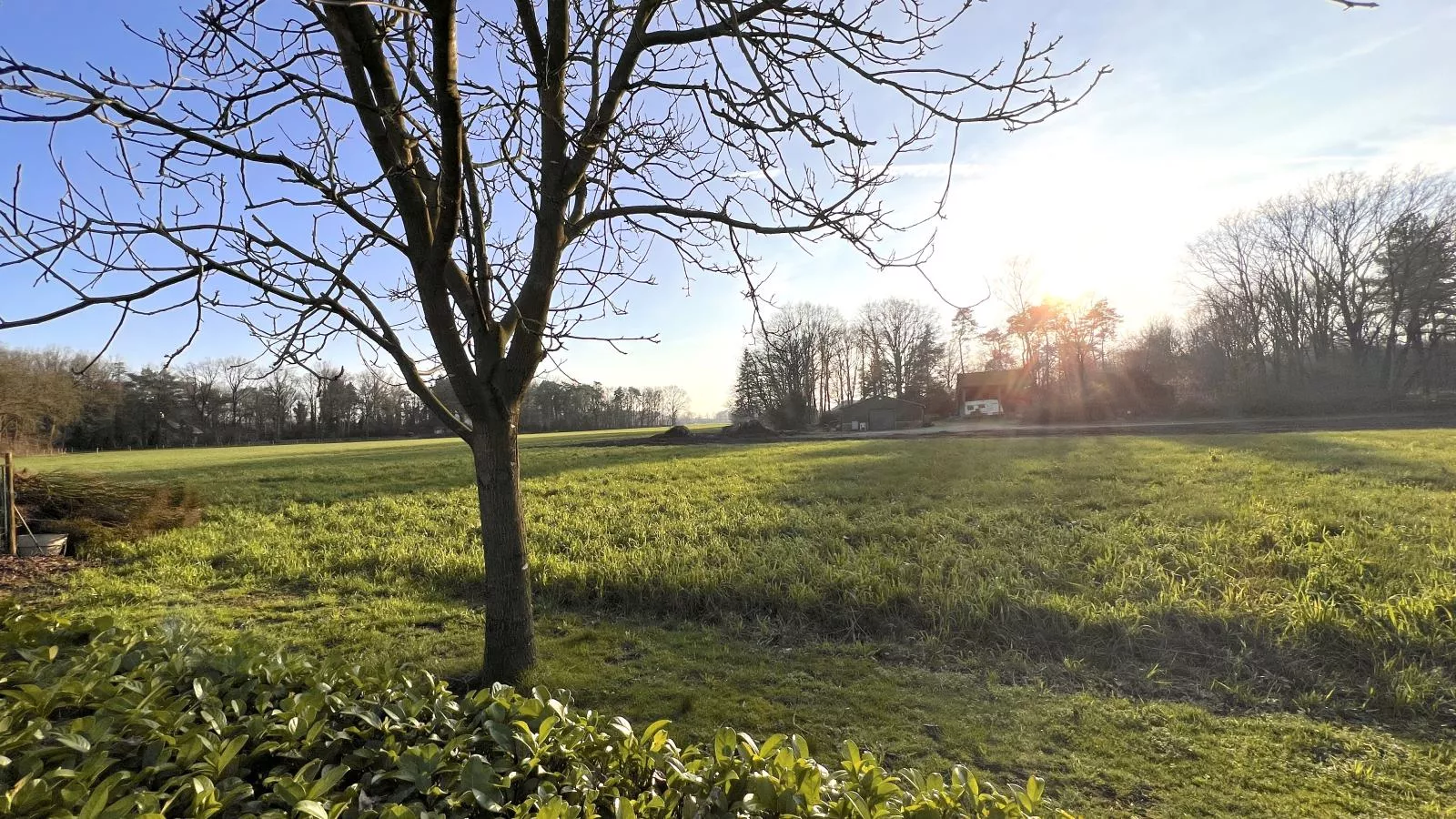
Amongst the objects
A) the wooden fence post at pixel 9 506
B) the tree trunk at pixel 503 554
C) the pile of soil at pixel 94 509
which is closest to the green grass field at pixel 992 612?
the tree trunk at pixel 503 554

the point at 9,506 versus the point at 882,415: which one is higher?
the point at 882,415

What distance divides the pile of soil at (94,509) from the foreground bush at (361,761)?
8872 millimetres

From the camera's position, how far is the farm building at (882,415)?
39312 mm

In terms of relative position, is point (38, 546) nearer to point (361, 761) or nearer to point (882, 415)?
point (361, 761)

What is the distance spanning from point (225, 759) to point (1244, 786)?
385 cm

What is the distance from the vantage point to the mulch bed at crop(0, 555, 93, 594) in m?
6.24

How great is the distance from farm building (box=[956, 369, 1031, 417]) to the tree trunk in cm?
4188

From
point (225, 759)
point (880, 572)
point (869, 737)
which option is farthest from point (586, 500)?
point (225, 759)

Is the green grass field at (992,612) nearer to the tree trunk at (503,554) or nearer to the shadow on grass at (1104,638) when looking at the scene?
the shadow on grass at (1104,638)

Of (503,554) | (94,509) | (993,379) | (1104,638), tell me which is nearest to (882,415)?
(993,379)

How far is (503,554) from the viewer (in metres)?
3.23

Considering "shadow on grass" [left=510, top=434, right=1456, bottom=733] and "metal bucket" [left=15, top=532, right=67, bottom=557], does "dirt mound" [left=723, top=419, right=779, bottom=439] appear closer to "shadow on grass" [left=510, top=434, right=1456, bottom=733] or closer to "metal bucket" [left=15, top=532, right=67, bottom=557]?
"shadow on grass" [left=510, top=434, right=1456, bottom=733]

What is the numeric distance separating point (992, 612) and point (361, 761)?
14.4 ft

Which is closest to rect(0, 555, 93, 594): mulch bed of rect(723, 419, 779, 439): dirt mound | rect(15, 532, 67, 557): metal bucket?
rect(15, 532, 67, 557): metal bucket
